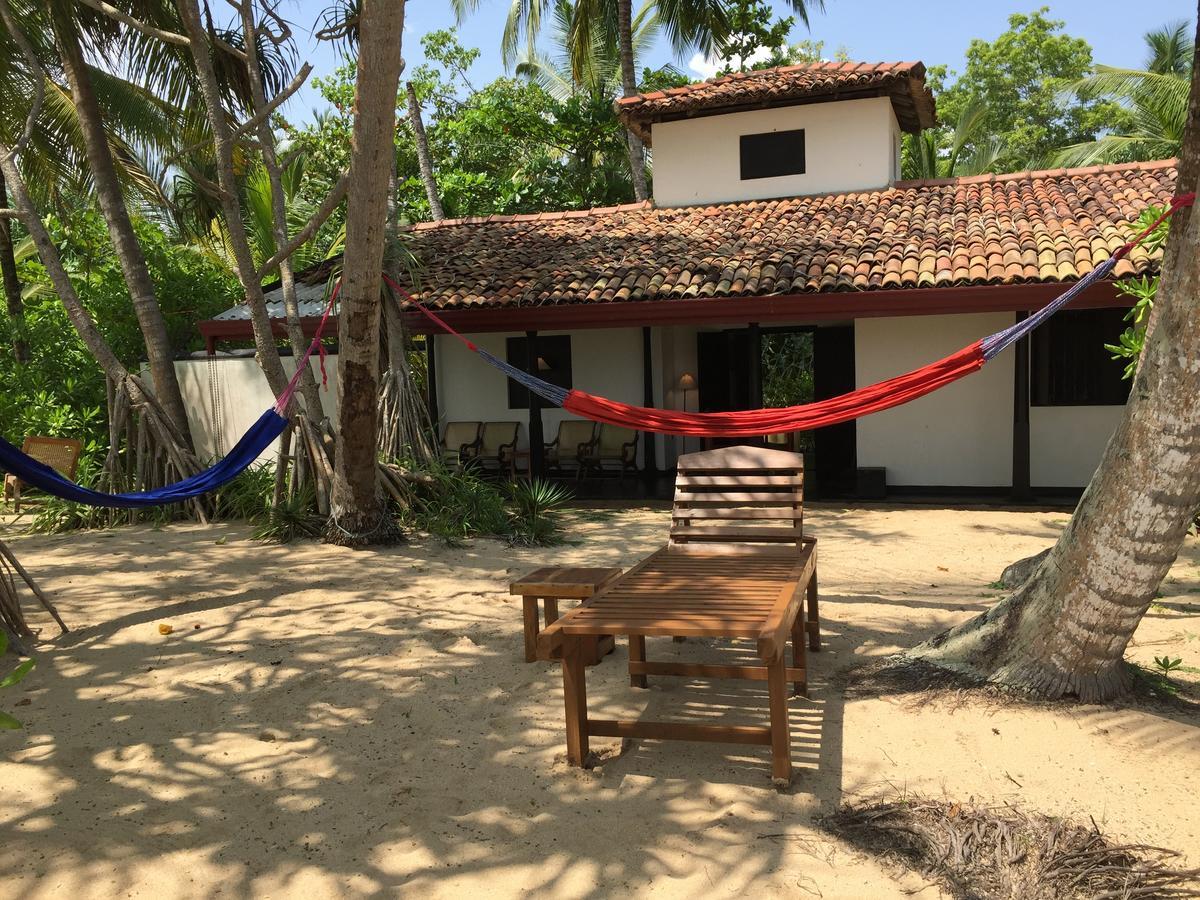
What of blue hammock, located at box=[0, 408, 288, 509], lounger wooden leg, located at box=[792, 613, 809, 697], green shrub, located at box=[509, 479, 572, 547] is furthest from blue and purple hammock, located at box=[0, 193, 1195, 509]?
lounger wooden leg, located at box=[792, 613, 809, 697]

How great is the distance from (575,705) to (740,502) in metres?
2.10

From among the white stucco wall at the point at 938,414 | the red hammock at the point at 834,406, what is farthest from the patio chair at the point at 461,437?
the red hammock at the point at 834,406

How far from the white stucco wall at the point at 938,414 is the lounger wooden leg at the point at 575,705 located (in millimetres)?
7356

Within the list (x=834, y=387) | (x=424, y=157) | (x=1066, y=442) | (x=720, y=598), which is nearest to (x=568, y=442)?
(x=834, y=387)

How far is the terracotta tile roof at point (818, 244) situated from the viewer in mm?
8961

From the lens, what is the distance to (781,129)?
12227 mm

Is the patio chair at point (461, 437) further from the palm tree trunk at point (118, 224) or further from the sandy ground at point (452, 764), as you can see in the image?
the sandy ground at point (452, 764)

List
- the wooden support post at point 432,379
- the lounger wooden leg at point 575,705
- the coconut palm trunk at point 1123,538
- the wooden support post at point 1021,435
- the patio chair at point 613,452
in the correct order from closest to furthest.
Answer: the coconut palm trunk at point 1123,538 < the lounger wooden leg at point 575,705 < the wooden support post at point 1021,435 < the patio chair at point 613,452 < the wooden support post at point 432,379

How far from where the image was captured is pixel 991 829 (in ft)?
9.81

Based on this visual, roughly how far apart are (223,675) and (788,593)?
8.84 feet

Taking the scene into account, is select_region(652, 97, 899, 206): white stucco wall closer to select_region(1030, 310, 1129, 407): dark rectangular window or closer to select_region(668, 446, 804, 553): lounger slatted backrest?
select_region(1030, 310, 1129, 407): dark rectangular window

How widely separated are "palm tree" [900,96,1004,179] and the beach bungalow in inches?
281

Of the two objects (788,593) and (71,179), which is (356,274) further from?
(71,179)

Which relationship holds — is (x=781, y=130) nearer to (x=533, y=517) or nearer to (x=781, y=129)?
(x=781, y=129)
